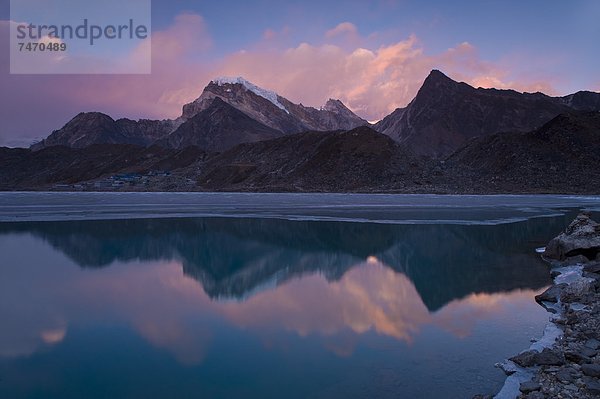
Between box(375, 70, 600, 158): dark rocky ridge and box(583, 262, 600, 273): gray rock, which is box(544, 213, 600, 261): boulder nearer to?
box(583, 262, 600, 273): gray rock

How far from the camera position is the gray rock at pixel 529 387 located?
772 cm

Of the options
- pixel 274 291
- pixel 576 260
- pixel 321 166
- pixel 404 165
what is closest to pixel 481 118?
pixel 404 165

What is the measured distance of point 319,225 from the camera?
3422 cm

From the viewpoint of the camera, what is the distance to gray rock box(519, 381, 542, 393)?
7.72 meters

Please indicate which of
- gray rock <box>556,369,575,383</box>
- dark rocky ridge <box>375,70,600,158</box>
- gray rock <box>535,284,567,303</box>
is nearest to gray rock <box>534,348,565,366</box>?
gray rock <box>556,369,575,383</box>

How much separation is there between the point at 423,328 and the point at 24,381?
8.53m

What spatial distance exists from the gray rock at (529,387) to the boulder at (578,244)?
13403mm

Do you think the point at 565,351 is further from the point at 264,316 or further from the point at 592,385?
the point at 264,316

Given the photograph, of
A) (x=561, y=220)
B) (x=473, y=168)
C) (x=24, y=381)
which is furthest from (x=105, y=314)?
(x=473, y=168)

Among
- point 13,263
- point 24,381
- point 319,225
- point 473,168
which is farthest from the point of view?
point 473,168

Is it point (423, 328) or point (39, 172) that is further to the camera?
point (39, 172)

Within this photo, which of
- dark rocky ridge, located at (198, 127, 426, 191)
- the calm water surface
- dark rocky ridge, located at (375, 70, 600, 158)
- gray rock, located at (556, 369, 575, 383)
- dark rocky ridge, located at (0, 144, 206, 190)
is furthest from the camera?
dark rocky ridge, located at (375, 70, 600, 158)

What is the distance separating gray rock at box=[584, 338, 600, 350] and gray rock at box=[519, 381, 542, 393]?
7.64ft

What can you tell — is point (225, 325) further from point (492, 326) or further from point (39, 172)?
point (39, 172)
